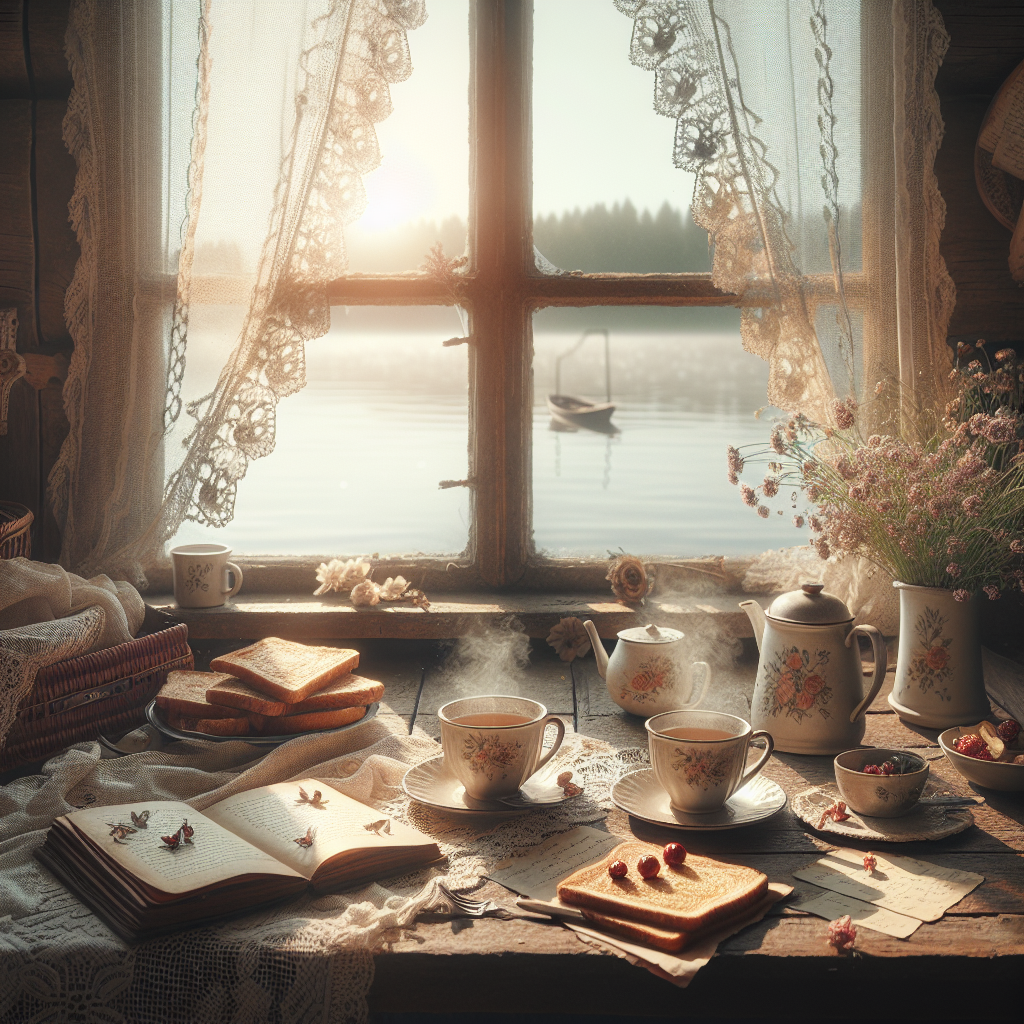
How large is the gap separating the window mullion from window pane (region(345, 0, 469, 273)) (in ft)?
0.11

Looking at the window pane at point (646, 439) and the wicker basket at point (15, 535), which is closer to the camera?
the wicker basket at point (15, 535)

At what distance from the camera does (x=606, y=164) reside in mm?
1926

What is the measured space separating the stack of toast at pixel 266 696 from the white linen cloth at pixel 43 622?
0.13 m

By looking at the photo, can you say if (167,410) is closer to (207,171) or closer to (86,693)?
(207,171)

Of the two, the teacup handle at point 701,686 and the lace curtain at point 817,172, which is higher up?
the lace curtain at point 817,172

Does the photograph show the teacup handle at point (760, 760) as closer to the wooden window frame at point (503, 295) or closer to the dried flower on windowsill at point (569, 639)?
the dried flower on windowsill at point (569, 639)

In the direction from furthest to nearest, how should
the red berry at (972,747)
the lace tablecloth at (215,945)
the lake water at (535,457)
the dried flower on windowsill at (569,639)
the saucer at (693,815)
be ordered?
the lake water at (535,457) < the dried flower on windowsill at (569,639) < the red berry at (972,747) < the saucer at (693,815) < the lace tablecloth at (215,945)

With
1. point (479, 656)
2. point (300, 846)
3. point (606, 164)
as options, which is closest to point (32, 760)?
point (300, 846)

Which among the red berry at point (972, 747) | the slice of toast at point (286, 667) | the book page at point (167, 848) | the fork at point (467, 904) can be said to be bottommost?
the fork at point (467, 904)

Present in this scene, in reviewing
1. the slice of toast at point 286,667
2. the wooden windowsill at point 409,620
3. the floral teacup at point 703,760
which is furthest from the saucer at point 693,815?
the wooden windowsill at point 409,620

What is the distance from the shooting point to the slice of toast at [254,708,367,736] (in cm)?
134

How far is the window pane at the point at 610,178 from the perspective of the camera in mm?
1893

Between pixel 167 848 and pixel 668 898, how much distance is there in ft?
1.68

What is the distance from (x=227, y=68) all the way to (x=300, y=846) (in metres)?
1.36
